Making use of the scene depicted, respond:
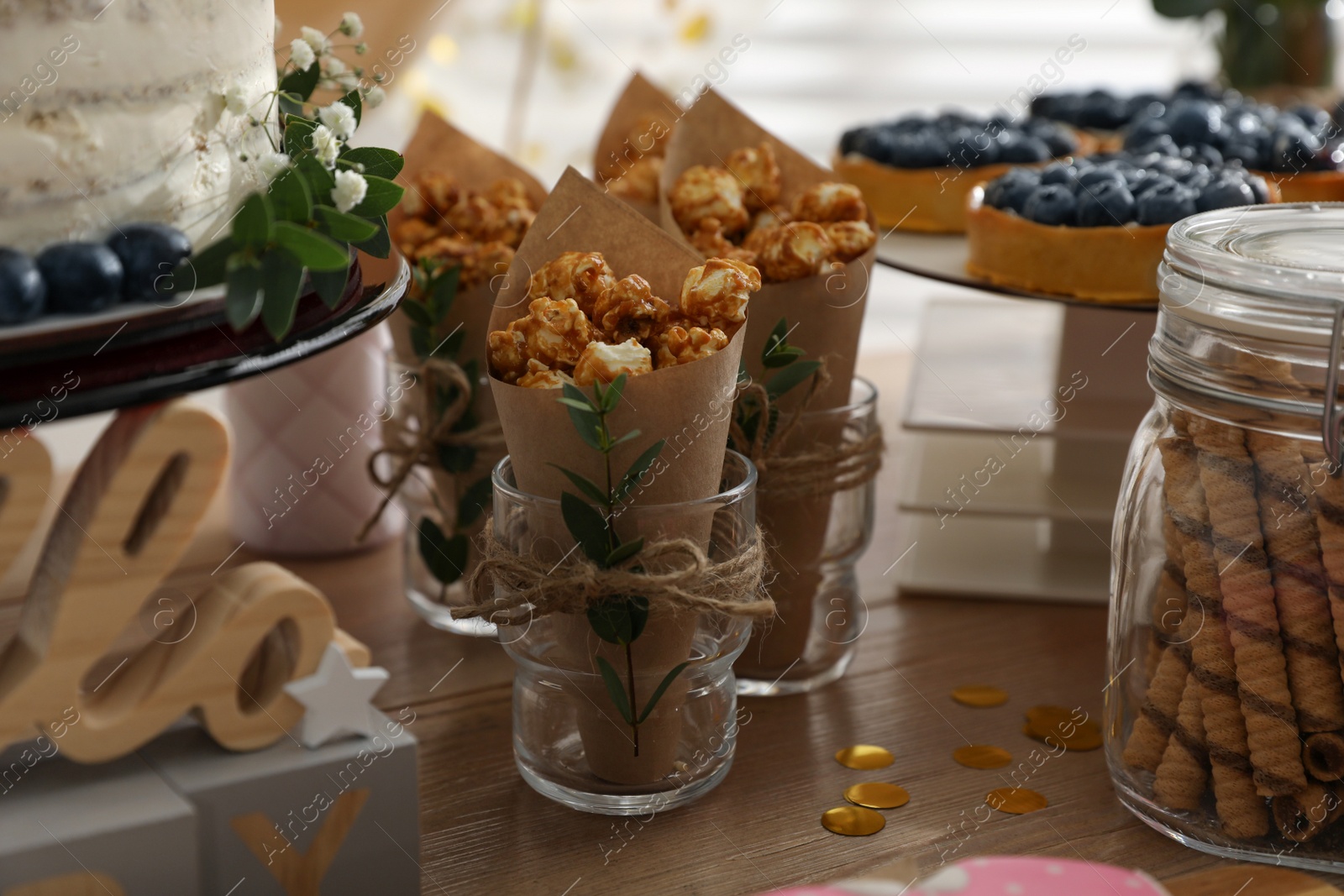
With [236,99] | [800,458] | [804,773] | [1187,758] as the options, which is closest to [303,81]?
[236,99]

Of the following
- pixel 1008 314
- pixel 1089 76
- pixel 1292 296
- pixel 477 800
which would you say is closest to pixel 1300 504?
pixel 1292 296

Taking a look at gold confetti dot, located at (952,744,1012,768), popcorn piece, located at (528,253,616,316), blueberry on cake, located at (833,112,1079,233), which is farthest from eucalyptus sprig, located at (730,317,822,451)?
blueberry on cake, located at (833,112,1079,233)

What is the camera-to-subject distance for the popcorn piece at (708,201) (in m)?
0.79

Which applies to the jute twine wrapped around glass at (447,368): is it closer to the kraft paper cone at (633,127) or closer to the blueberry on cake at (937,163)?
the kraft paper cone at (633,127)

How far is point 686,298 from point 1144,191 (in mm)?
438

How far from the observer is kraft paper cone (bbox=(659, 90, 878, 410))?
2.41 ft

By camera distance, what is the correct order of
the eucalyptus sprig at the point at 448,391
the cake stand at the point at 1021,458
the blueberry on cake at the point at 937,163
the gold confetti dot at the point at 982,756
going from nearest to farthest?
1. the gold confetti dot at the point at 982,756
2. the eucalyptus sprig at the point at 448,391
3. the cake stand at the point at 1021,458
4. the blueberry on cake at the point at 937,163

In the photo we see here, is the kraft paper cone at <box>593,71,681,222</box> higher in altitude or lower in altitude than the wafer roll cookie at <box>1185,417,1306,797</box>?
higher

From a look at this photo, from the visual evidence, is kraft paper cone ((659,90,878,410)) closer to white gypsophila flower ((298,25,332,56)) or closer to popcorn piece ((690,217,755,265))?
popcorn piece ((690,217,755,265))

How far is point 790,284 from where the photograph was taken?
2.40 feet

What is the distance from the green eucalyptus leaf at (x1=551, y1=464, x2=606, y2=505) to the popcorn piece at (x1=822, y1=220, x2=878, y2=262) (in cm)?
23

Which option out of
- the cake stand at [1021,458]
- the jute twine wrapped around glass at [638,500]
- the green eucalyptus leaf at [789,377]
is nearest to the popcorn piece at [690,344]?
the jute twine wrapped around glass at [638,500]

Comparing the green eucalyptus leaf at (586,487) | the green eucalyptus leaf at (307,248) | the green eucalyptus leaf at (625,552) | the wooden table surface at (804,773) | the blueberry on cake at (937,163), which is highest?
the green eucalyptus leaf at (307,248)

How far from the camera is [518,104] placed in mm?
2184
